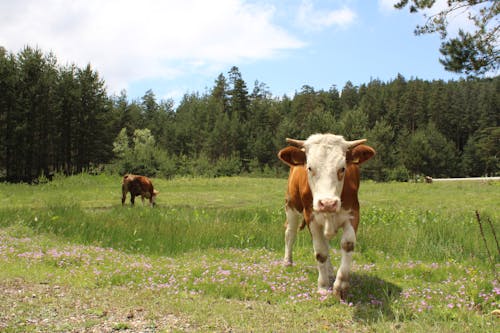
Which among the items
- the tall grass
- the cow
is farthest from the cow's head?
the cow

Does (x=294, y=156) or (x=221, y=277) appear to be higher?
(x=294, y=156)

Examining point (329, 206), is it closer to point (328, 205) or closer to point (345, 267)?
point (328, 205)

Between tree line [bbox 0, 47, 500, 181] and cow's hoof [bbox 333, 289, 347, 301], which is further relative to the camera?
tree line [bbox 0, 47, 500, 181]

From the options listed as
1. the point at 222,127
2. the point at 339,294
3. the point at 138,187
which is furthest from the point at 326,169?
the point at 222,127

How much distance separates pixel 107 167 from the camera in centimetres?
4053

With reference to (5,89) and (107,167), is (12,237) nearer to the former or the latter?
(107,167)

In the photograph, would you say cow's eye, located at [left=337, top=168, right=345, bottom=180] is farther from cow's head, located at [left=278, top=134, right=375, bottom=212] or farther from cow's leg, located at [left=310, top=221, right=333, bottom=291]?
cow's leg, located at [left=310, top=221, right=333, bottom=291]

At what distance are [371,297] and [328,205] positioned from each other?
1.54 metres

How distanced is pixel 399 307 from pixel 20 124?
1669 inches

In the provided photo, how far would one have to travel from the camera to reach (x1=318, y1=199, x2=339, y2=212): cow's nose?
4656 millimetres

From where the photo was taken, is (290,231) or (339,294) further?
(290,231)

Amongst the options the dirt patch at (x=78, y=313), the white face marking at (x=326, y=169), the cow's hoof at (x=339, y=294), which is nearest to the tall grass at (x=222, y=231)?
the cow's hoof at (x=339, y=294)

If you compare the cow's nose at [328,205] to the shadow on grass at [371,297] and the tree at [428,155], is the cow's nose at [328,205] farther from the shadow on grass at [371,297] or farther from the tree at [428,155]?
the tree at [428,155]

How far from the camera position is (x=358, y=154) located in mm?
5617
